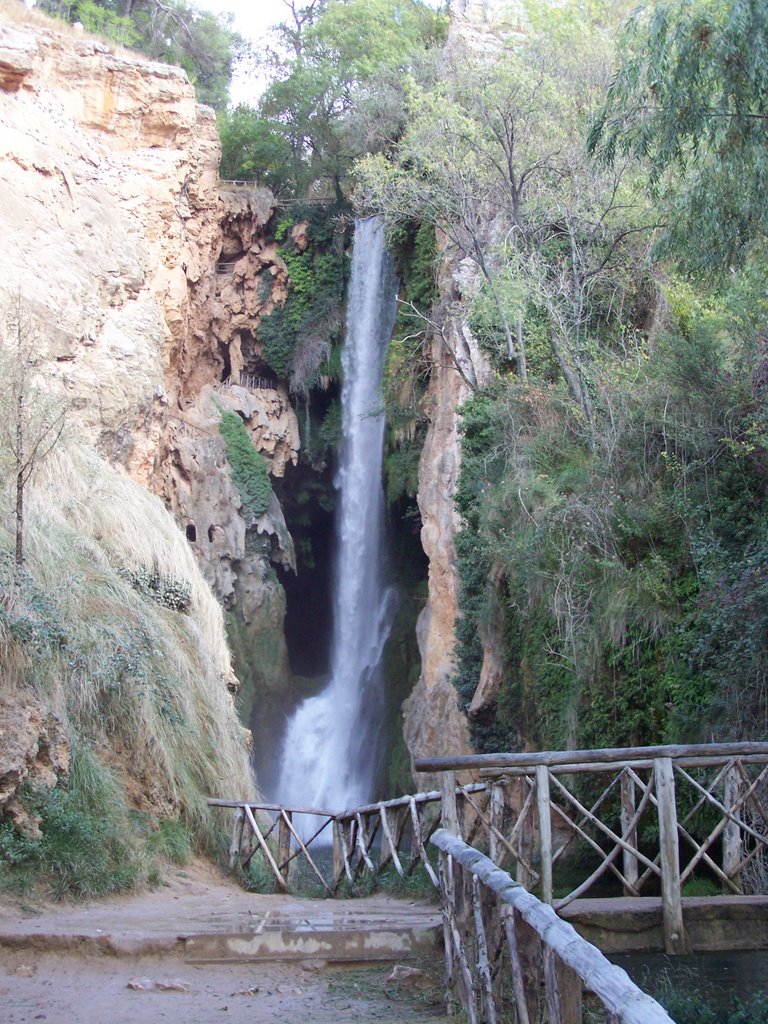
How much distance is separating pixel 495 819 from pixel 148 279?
17377 millimetres

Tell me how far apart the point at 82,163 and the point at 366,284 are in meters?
9.15

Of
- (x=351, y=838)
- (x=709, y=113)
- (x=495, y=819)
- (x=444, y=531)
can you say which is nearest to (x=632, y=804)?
(x=495, y=819)

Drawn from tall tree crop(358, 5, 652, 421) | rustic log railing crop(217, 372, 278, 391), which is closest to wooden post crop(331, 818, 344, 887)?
tall tree crop(358, 5, 652, 421)

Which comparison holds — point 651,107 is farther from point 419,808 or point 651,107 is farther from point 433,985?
point 433,985

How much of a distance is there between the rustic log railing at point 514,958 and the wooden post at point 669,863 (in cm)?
140

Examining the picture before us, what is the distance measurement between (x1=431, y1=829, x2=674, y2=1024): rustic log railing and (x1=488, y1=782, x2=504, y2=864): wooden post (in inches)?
41.2

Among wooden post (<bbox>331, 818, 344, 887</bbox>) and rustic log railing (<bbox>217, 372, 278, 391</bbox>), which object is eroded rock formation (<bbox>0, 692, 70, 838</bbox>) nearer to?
wooden post (<bbox>331, 818, 344, 887</bbox>)

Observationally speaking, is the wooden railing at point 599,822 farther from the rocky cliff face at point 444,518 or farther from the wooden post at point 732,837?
the rocky cliff face at point 444,518

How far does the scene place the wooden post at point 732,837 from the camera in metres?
6.99

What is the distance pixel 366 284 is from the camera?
28.2 m

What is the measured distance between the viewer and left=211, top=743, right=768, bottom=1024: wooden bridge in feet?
12.4

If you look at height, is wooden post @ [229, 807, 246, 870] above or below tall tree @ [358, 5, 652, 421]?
below

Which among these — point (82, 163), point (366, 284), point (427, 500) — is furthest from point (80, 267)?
point (366, 284)

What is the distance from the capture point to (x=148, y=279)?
21.8 meters
